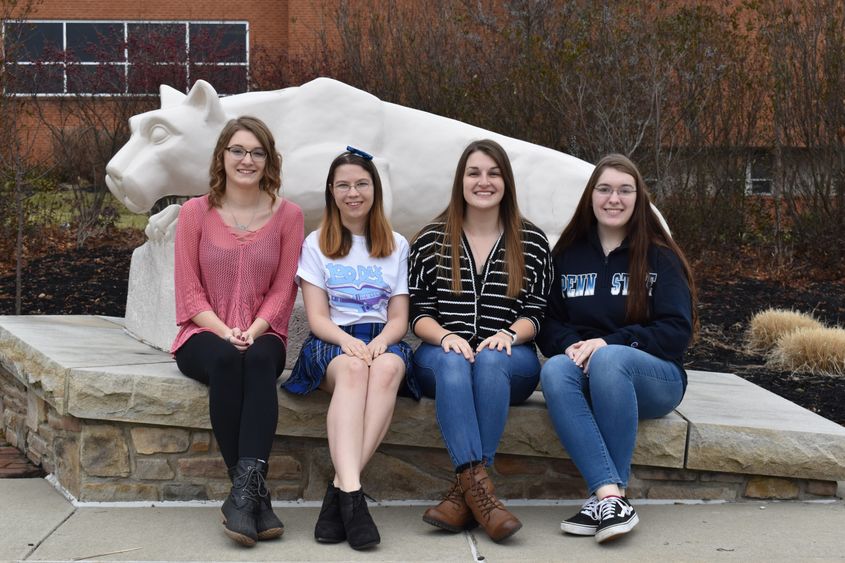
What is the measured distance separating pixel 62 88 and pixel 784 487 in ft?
37.3

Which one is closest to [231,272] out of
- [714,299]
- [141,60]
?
[714,299]

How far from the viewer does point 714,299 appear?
9.02 metres

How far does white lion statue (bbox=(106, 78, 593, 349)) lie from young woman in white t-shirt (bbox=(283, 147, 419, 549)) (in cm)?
103

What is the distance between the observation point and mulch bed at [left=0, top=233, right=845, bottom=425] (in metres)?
6.38

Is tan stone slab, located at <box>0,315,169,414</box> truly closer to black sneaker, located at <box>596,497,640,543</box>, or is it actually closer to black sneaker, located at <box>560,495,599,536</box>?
black sneaker, located at <box>560,495,599,536</box>

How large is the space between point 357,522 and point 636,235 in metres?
1.62

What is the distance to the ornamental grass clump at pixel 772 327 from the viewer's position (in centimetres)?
720

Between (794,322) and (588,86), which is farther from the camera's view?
(588,86)

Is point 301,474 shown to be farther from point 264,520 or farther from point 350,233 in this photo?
point 350,233

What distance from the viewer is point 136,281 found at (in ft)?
17.8

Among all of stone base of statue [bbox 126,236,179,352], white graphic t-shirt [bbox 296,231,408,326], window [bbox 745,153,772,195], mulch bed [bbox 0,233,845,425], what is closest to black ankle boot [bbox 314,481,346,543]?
white graphic t-shirt [bbox 296,231,408,326]

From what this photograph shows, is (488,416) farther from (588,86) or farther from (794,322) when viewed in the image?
(588,86)

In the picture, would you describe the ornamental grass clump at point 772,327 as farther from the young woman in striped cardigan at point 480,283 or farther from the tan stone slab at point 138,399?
the tan stone slab at point 138,399

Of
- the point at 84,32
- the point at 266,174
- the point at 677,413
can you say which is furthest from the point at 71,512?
the point at 84,32
